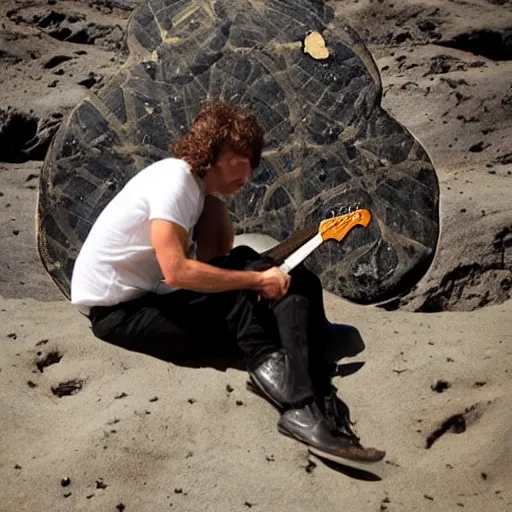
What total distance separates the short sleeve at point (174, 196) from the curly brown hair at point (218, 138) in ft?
0.20

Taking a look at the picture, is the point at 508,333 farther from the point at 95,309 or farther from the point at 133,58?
the point at 133,58

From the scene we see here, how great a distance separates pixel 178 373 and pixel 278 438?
496 mm

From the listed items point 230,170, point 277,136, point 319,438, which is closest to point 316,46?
point 277,136

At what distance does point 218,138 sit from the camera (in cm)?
376

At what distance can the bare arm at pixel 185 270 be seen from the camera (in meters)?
3.63

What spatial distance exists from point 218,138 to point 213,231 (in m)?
0.48

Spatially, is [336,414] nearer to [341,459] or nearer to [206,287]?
[341,459]

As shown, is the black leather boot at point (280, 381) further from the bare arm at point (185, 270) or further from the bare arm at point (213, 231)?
the bare arm at point (213, 231)

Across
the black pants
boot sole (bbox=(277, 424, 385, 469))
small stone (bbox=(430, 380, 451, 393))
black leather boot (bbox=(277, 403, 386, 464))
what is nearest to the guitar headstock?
the black pants

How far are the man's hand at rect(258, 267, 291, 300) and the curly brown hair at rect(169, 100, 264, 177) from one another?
386mm

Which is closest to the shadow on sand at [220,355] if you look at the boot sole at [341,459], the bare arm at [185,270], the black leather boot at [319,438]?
the bare arm at [185,270]

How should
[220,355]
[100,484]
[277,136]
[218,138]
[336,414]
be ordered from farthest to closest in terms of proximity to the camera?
[277,136] → [220,355] → [218,138] → [336,414] → [100,484]

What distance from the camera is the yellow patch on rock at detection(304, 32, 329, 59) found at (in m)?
5.03

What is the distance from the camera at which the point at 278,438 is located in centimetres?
358
